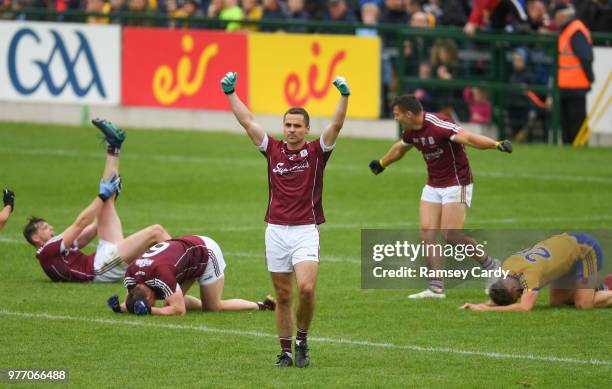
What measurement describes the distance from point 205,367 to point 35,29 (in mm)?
19288

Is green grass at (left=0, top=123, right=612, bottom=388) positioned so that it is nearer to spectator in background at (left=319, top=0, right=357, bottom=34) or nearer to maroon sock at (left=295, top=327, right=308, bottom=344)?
maroon sock at (left=295, top=327, right=308, bottom=344)

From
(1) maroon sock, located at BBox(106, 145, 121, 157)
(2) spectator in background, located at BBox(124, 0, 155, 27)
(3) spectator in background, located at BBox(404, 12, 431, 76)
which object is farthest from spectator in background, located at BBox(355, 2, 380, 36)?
(1) maroon sock, located at BBox(106, 145, 121, 157)

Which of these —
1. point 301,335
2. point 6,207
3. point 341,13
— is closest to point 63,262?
point 6,207

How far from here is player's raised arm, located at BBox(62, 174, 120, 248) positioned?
47.2 feet

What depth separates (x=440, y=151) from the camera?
13.7 metres

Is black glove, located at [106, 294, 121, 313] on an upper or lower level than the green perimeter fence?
lower

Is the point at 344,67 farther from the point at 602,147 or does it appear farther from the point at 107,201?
the point at 107,201

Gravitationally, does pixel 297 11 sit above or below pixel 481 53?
above

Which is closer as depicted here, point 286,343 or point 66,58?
point 286,343

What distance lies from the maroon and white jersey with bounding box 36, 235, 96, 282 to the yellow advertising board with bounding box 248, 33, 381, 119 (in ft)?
39.8

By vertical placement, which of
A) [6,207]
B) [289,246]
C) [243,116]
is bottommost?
[6,207]

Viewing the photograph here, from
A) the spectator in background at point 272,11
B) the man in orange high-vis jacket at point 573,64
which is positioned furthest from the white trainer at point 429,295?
the spectator in background at point 272,11

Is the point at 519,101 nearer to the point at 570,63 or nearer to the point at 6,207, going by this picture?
the point at 570,63

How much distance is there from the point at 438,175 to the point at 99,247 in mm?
3640
